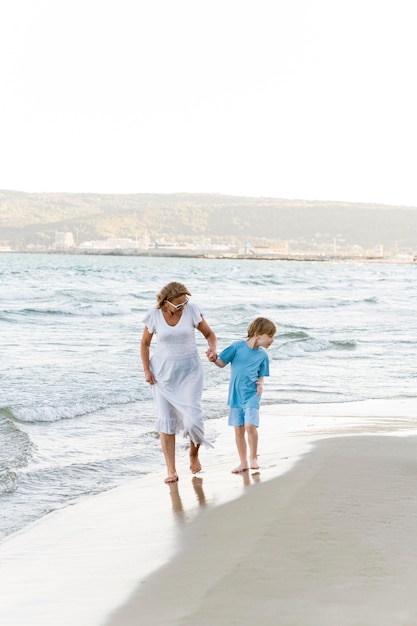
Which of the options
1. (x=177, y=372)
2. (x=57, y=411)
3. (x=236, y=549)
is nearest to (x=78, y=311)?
(x=57, y=411)

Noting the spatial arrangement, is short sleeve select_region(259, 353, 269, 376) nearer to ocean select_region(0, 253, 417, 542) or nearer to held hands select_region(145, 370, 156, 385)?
held hands select_region(145, 370, 156, 385)

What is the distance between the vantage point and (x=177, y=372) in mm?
6488

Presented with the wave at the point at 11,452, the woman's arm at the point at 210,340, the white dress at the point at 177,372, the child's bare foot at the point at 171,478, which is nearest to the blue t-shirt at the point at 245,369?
the woman's arm at the point at 210,340

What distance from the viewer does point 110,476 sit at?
7.33 metres

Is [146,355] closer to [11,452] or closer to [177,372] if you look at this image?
[177,372]

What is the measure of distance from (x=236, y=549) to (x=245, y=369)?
2246 mm

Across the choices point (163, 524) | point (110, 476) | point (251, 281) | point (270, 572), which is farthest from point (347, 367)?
point (251, 281)

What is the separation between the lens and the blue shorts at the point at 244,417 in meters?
6.58

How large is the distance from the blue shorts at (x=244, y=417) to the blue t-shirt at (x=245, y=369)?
42 millimetres

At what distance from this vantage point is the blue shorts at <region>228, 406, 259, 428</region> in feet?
21.6

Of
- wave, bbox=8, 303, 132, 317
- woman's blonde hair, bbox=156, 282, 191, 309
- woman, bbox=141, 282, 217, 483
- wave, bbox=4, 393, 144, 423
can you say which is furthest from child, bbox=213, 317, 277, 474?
wave, bbox=8, 303, 132, 317

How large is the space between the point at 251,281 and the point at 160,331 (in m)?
58.5

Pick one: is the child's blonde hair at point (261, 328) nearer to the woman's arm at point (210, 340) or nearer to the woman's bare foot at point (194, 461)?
the woman's arm at point (210, 340)

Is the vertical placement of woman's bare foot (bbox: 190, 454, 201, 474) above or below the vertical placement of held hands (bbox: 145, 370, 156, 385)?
below
